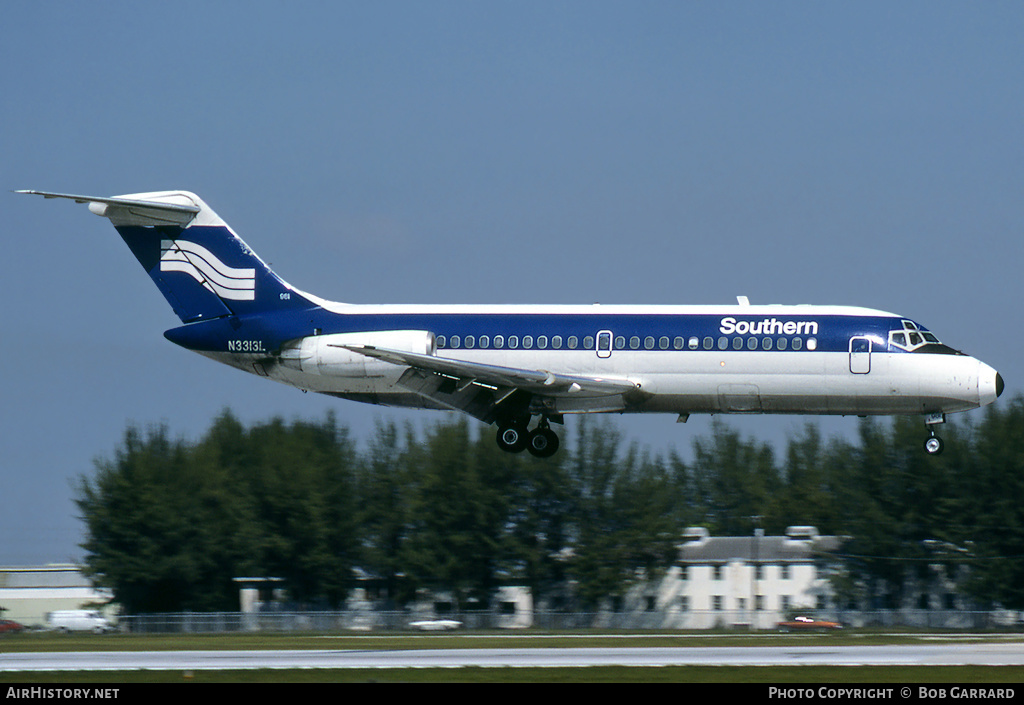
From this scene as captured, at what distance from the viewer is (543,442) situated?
3466 cm

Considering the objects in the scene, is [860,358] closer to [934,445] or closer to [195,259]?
[934,445]

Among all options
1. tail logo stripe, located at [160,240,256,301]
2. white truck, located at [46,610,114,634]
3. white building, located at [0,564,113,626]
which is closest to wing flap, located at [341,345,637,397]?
tail logo stripe, located at [160,240,256,301]

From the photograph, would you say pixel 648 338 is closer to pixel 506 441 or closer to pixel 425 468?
pixel 506 441

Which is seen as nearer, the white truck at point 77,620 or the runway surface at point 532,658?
the runway surface at point 532,658

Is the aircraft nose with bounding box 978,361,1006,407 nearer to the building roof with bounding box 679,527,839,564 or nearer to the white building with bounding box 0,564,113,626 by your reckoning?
the building roof with bounding box 679,527,839,564

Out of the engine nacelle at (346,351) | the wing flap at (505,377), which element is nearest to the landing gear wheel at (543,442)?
the wing flap at (505,377)

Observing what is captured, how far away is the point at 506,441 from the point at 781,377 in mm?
7139

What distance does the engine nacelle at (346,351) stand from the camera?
33625 millimetres

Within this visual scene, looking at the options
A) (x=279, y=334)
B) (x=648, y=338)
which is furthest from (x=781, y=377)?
(x=279, y=334)

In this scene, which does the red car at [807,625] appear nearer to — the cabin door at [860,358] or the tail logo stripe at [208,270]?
the cabin door at [860,358]

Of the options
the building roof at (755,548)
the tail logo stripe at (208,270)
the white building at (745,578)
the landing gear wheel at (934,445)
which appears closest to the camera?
the landing gear wheel at (934,445)

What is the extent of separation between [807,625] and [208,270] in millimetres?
31363

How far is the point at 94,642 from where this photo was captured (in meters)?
41.5
